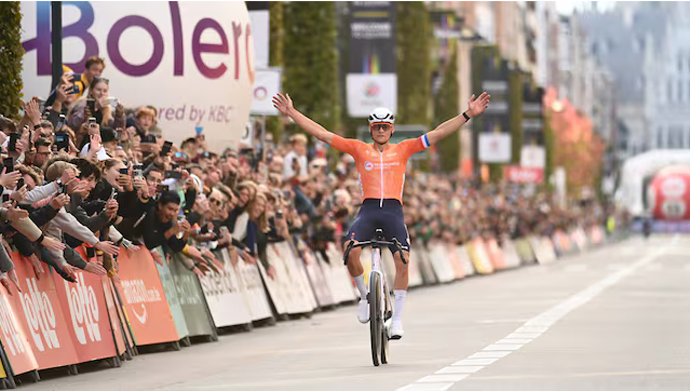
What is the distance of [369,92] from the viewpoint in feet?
134

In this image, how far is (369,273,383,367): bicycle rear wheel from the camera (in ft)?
49.7

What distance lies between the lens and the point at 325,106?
38844 millimetres

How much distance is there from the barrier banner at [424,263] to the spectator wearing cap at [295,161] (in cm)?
891

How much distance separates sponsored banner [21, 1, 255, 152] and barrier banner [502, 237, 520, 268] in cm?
2820

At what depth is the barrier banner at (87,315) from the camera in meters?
15.1

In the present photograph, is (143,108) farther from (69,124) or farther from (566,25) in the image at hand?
(566,25)

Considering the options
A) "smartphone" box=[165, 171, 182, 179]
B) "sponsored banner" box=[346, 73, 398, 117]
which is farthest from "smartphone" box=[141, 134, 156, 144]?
"sponsored banner" box=[346, 73, 398, 117]

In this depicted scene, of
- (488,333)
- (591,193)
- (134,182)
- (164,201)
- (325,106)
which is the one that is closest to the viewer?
(134,182)

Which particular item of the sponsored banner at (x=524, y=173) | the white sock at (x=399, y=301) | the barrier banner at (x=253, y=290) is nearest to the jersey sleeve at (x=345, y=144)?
the white sock at (x=399, y=301)

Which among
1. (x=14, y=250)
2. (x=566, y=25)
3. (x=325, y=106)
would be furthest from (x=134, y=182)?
(x=566, y=25)

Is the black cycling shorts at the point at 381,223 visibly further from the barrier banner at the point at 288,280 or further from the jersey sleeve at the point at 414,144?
the barrier banner at the point at 288,280

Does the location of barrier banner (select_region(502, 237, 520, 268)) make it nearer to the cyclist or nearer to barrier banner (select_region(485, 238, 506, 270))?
barrier banner (select_region(485, 238, 506, 270))

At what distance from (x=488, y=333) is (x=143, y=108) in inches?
174

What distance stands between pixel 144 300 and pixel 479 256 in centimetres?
2989
